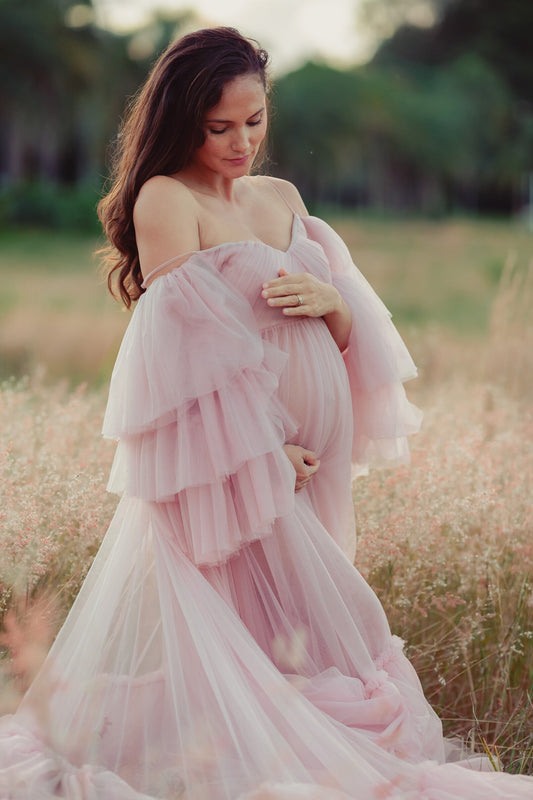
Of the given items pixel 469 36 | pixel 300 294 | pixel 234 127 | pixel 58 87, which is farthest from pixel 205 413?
pixel 469 36

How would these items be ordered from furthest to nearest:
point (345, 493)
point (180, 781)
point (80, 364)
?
1. point (80, 364)
2. point (345, 493)
3. point (180, 781)

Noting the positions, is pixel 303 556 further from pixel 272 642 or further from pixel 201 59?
pixel 201 59

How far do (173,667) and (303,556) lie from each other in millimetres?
464

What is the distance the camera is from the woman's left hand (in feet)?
7.91

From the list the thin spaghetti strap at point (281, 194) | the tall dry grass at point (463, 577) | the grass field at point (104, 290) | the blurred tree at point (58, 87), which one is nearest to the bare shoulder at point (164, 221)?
the thin spaghetti strap at point (281, 194)

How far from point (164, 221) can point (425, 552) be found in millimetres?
1631

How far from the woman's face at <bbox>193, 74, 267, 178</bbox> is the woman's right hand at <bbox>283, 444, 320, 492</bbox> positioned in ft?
2.59

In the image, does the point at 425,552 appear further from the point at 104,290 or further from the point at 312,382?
the point at 104,290

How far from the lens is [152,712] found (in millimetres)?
2346

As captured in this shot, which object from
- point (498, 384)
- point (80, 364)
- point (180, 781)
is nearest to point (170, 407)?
point (180, 781)

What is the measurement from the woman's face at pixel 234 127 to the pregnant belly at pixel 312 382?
48 centimetres

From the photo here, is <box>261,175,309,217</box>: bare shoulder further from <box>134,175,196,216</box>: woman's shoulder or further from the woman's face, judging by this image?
<box>134,175,196,216</box>: woman's shoulder

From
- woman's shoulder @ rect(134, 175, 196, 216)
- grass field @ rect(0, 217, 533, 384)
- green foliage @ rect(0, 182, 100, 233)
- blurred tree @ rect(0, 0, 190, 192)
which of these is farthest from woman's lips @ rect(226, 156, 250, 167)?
blurred tree @ rect(0, 0, 190, 192)

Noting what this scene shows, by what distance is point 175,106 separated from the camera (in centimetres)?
242
